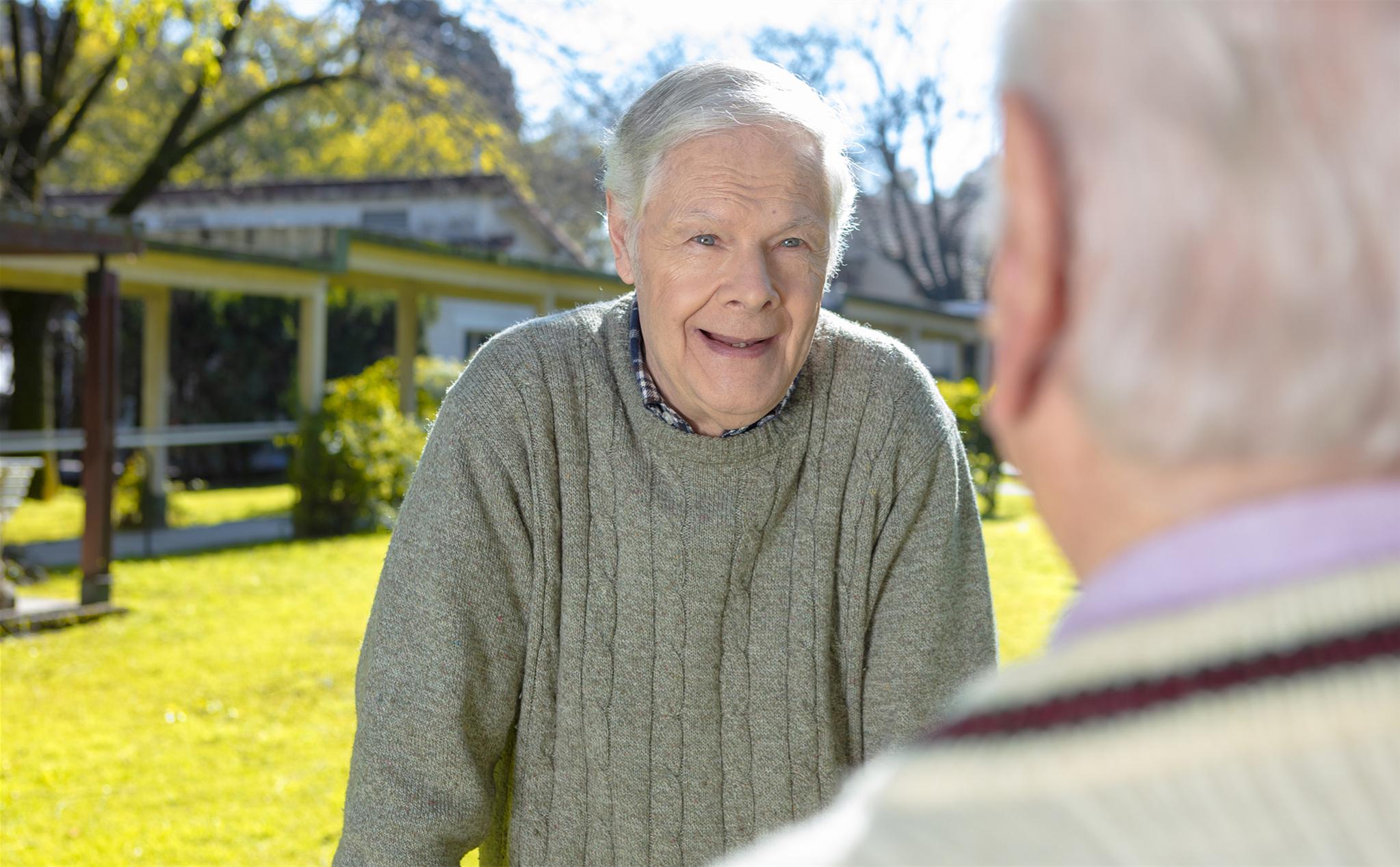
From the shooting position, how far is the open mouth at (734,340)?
7.50 ft

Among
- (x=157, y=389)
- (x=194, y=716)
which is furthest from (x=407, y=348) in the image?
(x=194, y=716)

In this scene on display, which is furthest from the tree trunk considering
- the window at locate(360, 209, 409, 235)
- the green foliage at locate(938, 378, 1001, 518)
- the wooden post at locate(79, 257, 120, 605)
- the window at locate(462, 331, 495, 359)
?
the green foliage at locate(938, 378, 1001, 518)

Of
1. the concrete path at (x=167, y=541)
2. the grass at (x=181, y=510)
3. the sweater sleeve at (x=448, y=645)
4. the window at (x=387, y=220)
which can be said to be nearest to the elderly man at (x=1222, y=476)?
the sweater sleeve at (x=448, y=645)

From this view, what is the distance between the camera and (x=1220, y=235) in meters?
0.66

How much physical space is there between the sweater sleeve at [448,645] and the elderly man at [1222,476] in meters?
1.49

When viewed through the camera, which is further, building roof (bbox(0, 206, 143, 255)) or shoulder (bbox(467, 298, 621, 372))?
building roof (bbox(0, 206, 143, 255))

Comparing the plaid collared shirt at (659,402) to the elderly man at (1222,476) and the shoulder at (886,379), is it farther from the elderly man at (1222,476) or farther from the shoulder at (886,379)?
the elderly man at (1222,476)

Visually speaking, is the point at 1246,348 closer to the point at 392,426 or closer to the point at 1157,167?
the point at 1157,167

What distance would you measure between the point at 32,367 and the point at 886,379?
16472 mm

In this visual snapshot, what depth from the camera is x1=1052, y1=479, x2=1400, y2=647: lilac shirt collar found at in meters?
0.65

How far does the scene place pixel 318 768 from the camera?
19.8ft

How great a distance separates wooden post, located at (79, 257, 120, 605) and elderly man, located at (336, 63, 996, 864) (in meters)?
7.40

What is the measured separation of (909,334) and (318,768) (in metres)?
21.7

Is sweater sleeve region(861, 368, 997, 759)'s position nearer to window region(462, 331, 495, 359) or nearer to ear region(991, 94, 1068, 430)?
ear region(991, 94, 1068, 430)
